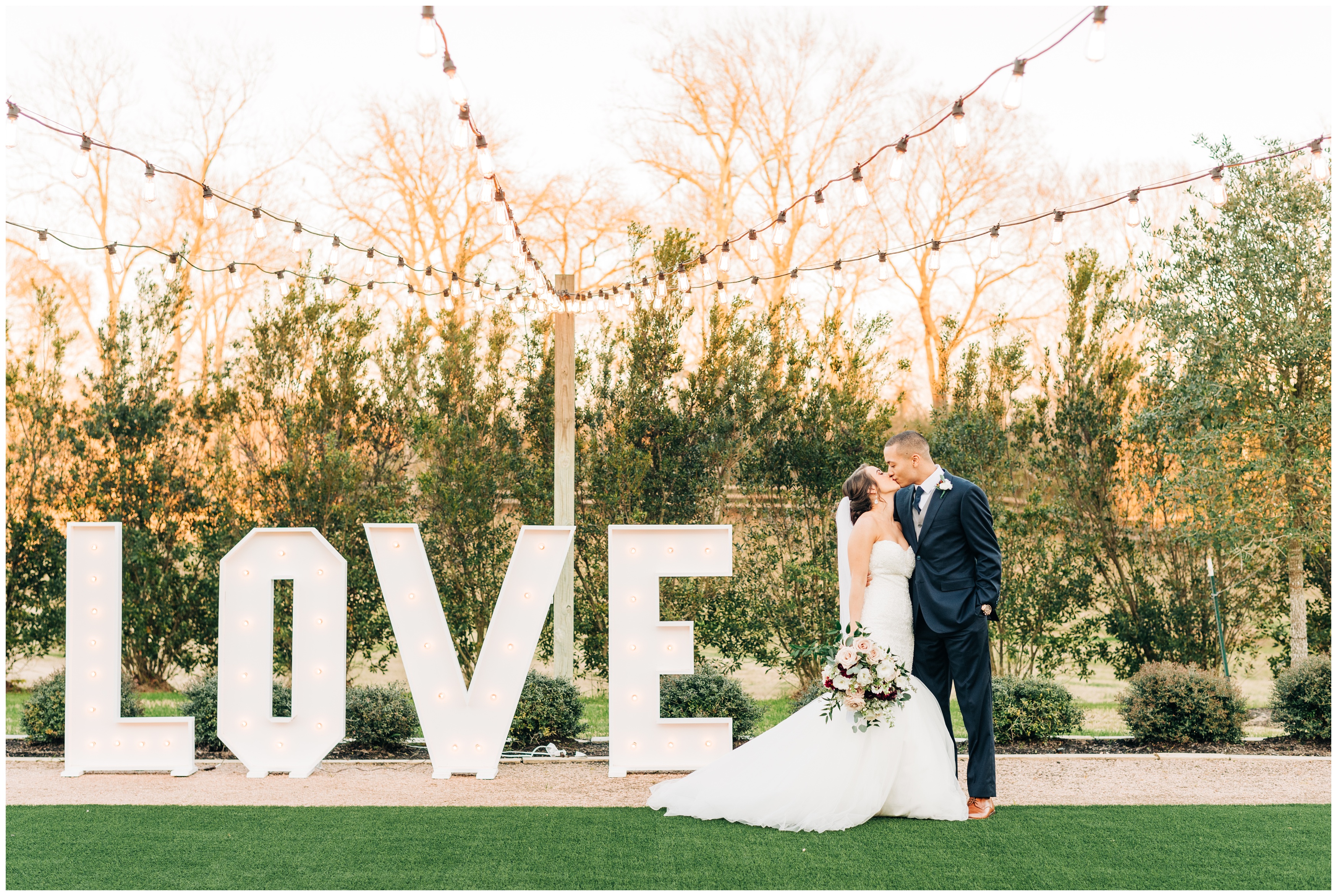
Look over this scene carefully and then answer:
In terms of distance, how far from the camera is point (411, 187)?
10.2m

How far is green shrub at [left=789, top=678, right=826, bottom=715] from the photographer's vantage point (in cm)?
602

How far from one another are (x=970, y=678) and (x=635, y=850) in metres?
1.81

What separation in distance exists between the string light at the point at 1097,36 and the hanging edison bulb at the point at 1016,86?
0.30 meters

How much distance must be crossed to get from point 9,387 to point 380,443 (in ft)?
10.1

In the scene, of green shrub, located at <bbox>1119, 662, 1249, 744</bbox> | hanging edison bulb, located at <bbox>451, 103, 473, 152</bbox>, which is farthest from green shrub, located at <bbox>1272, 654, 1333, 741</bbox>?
hanging edison bulb, located at <bbox>451, 103, 473, 152</bbox>

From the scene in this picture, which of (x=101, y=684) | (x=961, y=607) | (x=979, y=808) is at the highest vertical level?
(x=961, y=607)

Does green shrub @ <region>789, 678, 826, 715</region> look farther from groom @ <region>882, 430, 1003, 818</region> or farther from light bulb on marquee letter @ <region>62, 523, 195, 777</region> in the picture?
light bulb on marquee letter @ <region>62, 523, 195, 777</region>

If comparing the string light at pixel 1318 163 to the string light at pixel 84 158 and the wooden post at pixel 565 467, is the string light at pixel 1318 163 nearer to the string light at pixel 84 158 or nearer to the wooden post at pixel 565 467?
the wooden post at pixel 565 467

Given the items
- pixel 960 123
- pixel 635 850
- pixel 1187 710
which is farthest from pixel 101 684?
pixel 1187 710

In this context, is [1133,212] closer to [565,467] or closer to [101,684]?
[565,467]

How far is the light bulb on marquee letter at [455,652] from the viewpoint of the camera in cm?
556

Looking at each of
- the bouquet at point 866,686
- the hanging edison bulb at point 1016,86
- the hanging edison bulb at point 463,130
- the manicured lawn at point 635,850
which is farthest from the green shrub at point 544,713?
the hanging edison bulb at point 1016,86

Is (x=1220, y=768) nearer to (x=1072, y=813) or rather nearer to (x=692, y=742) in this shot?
(x=1072, y=813)

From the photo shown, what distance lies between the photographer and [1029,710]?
21.1ft
